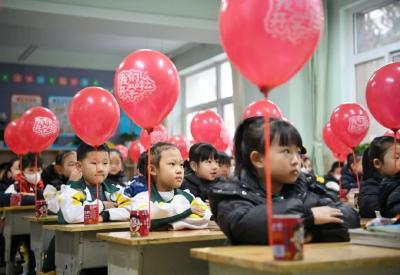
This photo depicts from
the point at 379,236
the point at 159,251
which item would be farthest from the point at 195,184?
the point at 379,236

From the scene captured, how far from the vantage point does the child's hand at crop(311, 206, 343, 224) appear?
5.97ft

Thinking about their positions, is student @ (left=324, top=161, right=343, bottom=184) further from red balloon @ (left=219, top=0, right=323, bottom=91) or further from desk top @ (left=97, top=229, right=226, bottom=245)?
red balloon @ (left=219, top=0, right=323, bottom=91)

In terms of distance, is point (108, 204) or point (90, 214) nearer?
point (90, 214)

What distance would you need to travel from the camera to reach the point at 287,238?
54.8 inches

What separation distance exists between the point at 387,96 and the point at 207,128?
2.48 meters

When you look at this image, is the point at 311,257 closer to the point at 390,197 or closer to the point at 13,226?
the point at 390,197

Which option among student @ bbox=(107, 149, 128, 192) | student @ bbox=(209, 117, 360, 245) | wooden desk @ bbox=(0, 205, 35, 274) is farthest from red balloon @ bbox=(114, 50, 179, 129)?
wooden desk @ bbox=(0, 205, 35, 274)

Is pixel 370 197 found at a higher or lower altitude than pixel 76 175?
lower

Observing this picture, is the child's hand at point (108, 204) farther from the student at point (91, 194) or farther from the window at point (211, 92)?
the window at point (211, 92)

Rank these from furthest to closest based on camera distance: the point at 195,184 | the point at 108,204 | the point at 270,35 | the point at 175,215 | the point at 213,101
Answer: the point at 213,101
the point at 195,184
the point at 108,204
the point at 175,215
the point at 270,35

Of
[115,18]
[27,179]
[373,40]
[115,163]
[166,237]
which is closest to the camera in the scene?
[166,237]

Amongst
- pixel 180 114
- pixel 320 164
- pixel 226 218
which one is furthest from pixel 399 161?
pixel 180 114

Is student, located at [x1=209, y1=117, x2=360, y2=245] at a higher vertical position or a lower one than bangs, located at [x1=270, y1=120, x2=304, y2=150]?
lower

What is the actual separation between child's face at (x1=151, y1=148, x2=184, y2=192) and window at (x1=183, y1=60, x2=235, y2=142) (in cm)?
681
